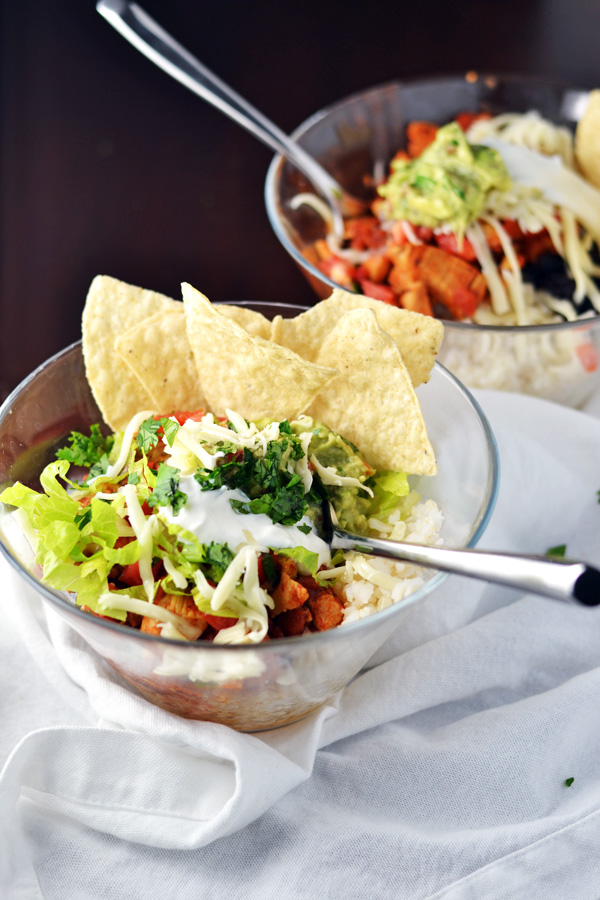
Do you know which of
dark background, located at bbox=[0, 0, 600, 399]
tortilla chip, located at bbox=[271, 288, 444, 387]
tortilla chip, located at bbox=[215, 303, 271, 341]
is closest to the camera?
tortilla chip, located at bbox=[271, 288, 444, 387]

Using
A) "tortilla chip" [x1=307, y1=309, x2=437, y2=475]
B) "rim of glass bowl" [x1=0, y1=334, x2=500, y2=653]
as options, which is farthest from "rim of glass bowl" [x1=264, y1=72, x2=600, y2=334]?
"rim of glass bowl" [x1=0, y1=334, x2=500, y2=653]

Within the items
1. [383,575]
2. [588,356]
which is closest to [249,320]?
[383,575]

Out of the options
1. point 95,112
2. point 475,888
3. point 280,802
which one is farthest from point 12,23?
point 475,888

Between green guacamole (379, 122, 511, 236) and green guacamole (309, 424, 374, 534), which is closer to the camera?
green guacamole (309, 424, 374, 534)

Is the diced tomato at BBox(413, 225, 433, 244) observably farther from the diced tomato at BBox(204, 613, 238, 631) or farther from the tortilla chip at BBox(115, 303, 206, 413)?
the diced tomato at BBox(204, 613, 238, 631)

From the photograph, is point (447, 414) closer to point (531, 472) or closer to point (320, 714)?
point (531, 472)

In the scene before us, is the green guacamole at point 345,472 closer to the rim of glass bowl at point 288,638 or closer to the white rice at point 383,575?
the white rice at point 383,575
